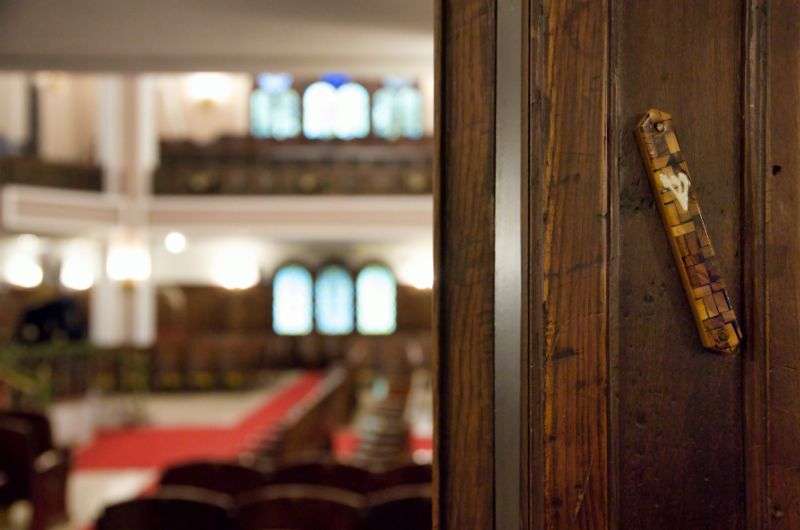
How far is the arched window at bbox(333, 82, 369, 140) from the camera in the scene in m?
16.5

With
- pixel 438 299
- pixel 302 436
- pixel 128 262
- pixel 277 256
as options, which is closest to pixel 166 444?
pixel 302 436

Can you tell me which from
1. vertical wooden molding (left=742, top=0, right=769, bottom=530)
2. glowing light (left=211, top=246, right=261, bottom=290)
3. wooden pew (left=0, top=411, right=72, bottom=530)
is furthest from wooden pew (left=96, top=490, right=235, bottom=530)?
glowing light (left=211, top=246, right=261, bottom=290)

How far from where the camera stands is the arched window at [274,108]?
1652cm

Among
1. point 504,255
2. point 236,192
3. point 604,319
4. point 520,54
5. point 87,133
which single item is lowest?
point 604,319

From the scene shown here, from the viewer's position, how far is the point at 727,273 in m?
1.32

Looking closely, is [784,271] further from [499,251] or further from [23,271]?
[23,271]

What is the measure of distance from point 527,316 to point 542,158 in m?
0.25

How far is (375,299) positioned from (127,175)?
5513 mm

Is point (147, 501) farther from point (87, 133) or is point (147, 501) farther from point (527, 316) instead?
point (87, 133)

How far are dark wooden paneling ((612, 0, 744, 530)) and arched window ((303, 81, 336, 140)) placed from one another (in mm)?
15438

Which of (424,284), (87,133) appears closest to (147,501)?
(424,284)

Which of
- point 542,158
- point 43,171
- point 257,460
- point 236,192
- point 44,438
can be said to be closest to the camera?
point 542,158

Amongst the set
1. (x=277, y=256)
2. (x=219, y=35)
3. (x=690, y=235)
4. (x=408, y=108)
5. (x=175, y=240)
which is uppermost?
(x=408, y=108)

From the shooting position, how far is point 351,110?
16.6 metres
